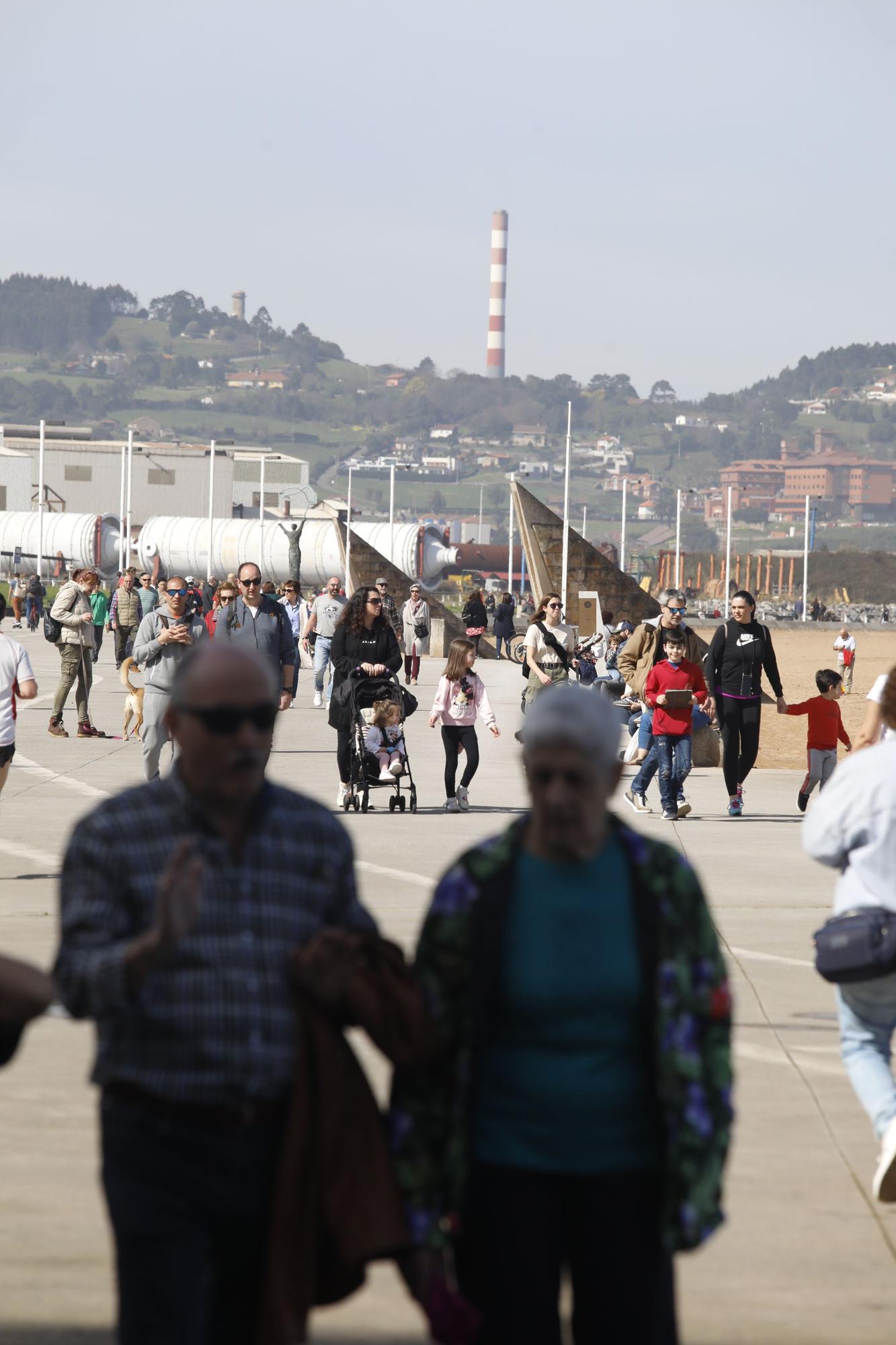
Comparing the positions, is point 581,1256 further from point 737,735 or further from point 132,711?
point 132,711

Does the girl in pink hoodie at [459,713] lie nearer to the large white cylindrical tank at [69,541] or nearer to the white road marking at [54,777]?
the white road marking at [54,777]

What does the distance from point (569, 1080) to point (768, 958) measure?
6.05m

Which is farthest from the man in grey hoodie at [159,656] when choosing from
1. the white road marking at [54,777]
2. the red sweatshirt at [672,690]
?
the red sweatshirt at [672,690]

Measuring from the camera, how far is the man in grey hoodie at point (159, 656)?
13523mm

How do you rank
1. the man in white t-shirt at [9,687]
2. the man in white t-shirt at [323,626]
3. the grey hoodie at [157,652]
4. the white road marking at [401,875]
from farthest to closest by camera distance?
the man in white t-shirt at [323,626]
the grey hoodie at [157,652]
the white road marking at [401,875]
the man in white t-shirt at [9,687]

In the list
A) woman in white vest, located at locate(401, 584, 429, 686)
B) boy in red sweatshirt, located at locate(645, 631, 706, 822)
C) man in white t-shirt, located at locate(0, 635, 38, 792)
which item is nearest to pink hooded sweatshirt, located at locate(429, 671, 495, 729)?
boy in red sweatshirt, located at locate(645, 631, 706, 822)

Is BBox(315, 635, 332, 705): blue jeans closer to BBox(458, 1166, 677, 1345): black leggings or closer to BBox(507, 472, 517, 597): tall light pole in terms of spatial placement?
→ BBox(507, 472, 517, 597): tall light pole

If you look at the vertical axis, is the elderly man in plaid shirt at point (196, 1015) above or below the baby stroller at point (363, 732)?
above

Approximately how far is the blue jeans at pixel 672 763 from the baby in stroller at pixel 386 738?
74.2 inches

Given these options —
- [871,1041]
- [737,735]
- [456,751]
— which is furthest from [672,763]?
[871,1041]

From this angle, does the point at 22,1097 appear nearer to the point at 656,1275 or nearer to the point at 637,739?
the point at 656,1275

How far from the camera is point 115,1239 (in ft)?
9.66

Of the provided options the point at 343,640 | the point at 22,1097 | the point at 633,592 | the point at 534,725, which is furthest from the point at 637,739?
the point at 633,592

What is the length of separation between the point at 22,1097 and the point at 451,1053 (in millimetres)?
3503
